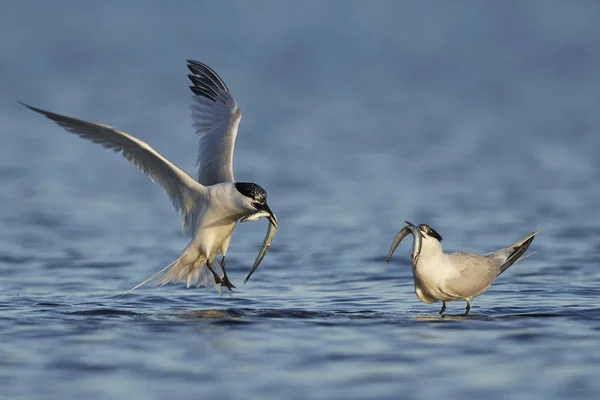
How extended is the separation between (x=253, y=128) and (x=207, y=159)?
15948mm

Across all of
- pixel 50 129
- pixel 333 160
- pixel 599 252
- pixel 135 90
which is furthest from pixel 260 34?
pixel 599 252

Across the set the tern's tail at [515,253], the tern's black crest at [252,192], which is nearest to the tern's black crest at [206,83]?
the tern's black crest at [252,192]

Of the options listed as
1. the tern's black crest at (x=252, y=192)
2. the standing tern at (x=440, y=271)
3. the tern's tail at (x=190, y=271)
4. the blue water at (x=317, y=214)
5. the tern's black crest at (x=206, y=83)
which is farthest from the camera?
the tern's black crest at (x=206, y=83)

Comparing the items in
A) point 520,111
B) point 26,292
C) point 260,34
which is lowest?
point 26,292

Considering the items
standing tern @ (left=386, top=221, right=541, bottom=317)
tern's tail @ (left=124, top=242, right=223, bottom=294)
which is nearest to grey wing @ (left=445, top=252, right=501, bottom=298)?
standing tern @ (left=386, top=221, right=541, bottom=317)

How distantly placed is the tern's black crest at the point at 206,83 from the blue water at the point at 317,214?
212 cm

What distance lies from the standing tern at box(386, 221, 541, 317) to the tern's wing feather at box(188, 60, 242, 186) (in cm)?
227

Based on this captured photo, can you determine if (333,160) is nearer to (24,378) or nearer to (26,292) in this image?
(26,292)

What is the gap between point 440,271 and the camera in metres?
12.3

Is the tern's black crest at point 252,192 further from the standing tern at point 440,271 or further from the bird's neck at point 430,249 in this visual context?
the bird's neck at point 430,249

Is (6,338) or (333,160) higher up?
(333,160)

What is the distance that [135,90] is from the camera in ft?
125

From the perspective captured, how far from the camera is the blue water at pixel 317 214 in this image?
10.2m

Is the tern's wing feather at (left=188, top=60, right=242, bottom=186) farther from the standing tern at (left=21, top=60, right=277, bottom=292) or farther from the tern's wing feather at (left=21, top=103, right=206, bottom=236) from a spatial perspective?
the tern's wing feather at (left=21, top=103, right=206, bottom=236)
